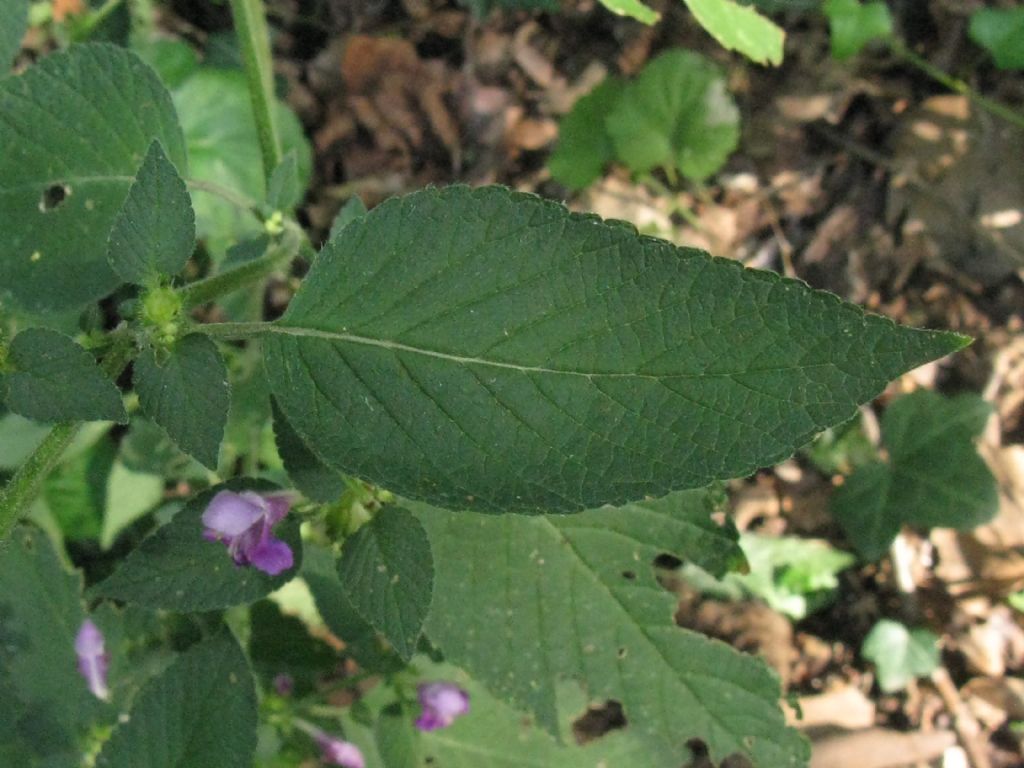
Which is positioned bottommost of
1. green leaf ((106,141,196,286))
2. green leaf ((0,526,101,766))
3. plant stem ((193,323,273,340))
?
green leaf ((0,526,101,766))

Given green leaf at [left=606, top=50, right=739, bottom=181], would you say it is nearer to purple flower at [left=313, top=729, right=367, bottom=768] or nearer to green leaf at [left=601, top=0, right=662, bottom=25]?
green leaf at [left=601, top=0, right=662, bottom=25]

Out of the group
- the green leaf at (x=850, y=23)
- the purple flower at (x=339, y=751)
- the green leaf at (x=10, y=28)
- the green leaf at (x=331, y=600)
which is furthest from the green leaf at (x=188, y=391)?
the green leaf at (x=850, y=23)

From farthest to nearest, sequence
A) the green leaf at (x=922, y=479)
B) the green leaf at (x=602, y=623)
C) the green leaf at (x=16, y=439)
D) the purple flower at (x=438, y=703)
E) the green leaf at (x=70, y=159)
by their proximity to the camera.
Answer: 1. the green leaf at (x=922, y=479)
2. the green leaf at (x=16, y=439)
3. the purple flower at (x=438, y=703)
4. the green leaf at (x=602, y=623)
5. the green leaf at (x=70, y=159)

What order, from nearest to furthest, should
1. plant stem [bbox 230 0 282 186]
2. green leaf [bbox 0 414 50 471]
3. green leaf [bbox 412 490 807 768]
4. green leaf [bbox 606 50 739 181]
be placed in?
green leaf [bbox 412 490 807 768], plant stem [bbox 230 0 282 186], green leaf [bbox 0 414 50 471], green leaf [bbox 606 50 739 181]

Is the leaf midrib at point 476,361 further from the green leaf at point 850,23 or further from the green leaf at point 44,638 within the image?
the green leaf at point 850,23

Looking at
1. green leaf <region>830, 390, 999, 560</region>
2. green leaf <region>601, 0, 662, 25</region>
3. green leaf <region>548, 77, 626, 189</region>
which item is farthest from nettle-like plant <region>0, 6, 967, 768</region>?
green leaf <region>548, 77, 626, 189</region>

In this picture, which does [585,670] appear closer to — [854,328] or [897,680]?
[854,328]

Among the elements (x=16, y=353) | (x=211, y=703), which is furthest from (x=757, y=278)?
(x=211, y=703)
